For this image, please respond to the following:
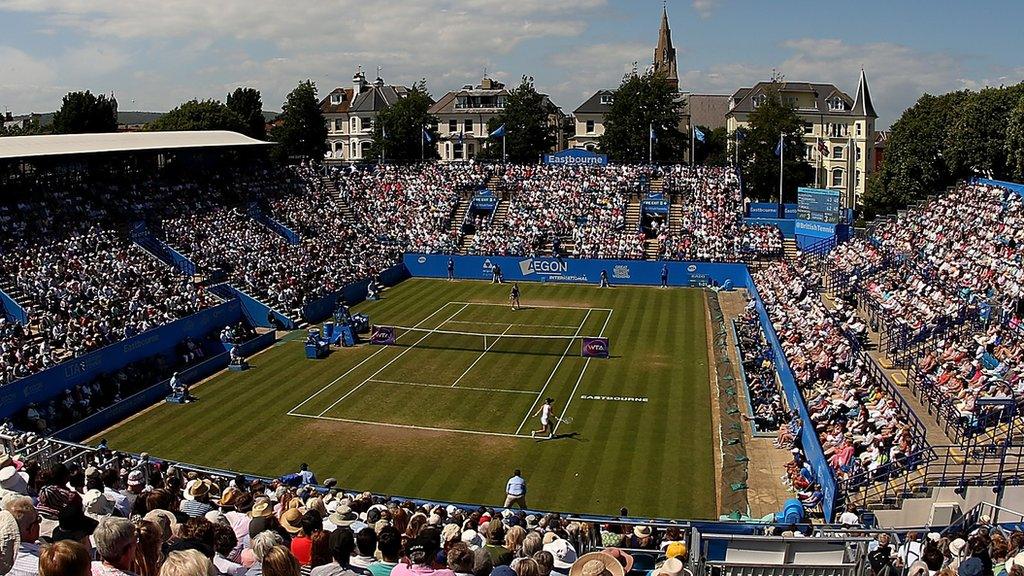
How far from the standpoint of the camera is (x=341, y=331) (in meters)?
38.6

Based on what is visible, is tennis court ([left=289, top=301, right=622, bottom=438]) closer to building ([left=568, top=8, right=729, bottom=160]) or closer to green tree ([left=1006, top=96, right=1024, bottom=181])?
green tree ([left=1006, top=96, right=1024, bottom=181])

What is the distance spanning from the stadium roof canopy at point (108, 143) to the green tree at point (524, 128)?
3220 cm

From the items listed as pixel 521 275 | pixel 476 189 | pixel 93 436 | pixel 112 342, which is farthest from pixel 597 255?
pixel 93 436

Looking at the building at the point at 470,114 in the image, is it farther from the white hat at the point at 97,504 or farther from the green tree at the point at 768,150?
the white hat at the point at 97,504

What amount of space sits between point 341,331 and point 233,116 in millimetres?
59407

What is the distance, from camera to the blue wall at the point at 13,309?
35.1 meters

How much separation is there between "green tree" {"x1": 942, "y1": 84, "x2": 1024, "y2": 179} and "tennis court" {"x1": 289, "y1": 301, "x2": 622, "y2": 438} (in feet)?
100

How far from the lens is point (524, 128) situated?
3494 inches

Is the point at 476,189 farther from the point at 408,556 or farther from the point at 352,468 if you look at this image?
the point at 408,556

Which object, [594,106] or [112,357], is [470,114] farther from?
[112,357]

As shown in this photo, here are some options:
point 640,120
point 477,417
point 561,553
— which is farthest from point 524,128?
point 561,553

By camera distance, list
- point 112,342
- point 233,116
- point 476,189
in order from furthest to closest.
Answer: point 233,116 < point 476,189 < point 112,342

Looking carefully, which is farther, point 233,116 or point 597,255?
point 233,116

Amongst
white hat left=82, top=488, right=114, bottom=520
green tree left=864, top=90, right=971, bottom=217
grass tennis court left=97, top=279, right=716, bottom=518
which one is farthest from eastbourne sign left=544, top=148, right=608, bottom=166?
white hat left=82, top=488, right=114, bottom=520
